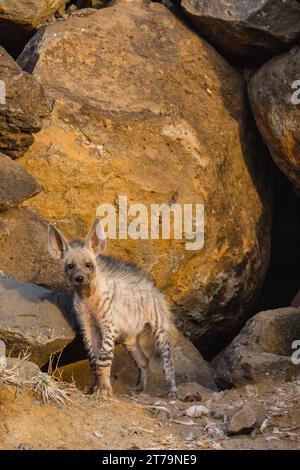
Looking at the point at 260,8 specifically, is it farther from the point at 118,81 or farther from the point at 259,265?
the point at 259,265

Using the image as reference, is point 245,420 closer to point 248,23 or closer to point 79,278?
point 79,278

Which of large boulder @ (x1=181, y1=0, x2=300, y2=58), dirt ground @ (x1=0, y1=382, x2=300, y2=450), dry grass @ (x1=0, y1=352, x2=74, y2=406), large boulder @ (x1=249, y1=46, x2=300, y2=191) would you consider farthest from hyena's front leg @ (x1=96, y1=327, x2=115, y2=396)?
large boulder @ (x1=181, y1=0, x2=300, y2=58)

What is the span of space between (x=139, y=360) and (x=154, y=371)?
506 mm

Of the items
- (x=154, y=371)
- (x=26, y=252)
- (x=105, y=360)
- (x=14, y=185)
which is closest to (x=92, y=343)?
(x=105, y=360)

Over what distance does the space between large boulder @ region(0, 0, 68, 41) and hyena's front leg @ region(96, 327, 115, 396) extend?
11.9ft

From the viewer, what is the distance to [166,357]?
8625 millimetres

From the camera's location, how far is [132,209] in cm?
952

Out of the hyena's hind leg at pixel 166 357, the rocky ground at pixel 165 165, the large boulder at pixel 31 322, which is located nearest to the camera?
the large boulder at pixel 31 322

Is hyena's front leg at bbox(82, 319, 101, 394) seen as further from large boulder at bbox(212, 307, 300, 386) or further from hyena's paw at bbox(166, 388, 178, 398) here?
large boulder at bbox(212, 307, 300, 386)

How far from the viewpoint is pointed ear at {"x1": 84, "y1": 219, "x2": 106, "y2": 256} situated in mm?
8070

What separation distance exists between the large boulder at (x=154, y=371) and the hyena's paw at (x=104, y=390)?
75cm

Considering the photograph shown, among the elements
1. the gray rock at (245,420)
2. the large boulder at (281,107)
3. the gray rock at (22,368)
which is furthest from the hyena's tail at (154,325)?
the large boulder at (281,107)

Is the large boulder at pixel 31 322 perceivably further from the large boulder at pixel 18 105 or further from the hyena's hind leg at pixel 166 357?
the large boulder at pixel 18 105

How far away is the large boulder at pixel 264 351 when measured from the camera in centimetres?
829
